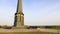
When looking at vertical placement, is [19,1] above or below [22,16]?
above

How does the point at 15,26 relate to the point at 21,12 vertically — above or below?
below

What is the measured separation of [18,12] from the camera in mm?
24250

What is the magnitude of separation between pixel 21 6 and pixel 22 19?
2.95 metres

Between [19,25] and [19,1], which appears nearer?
[19,25]

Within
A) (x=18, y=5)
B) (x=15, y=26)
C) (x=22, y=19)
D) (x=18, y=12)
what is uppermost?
(x=18, y=5)

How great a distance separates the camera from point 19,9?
79.9ft

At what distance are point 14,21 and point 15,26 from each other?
63.6 inches

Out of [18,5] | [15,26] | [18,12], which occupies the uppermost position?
[18,5]

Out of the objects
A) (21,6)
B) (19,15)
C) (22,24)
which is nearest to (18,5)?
(21,6)

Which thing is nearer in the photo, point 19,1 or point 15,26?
point 15,26

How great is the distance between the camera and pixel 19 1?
83.3 ft

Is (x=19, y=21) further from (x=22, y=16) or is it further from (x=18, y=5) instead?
(x=18, y=5)

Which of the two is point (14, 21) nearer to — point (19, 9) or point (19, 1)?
point (19, 9)

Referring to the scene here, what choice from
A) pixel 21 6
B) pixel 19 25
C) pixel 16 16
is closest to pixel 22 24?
pixel 19 25
